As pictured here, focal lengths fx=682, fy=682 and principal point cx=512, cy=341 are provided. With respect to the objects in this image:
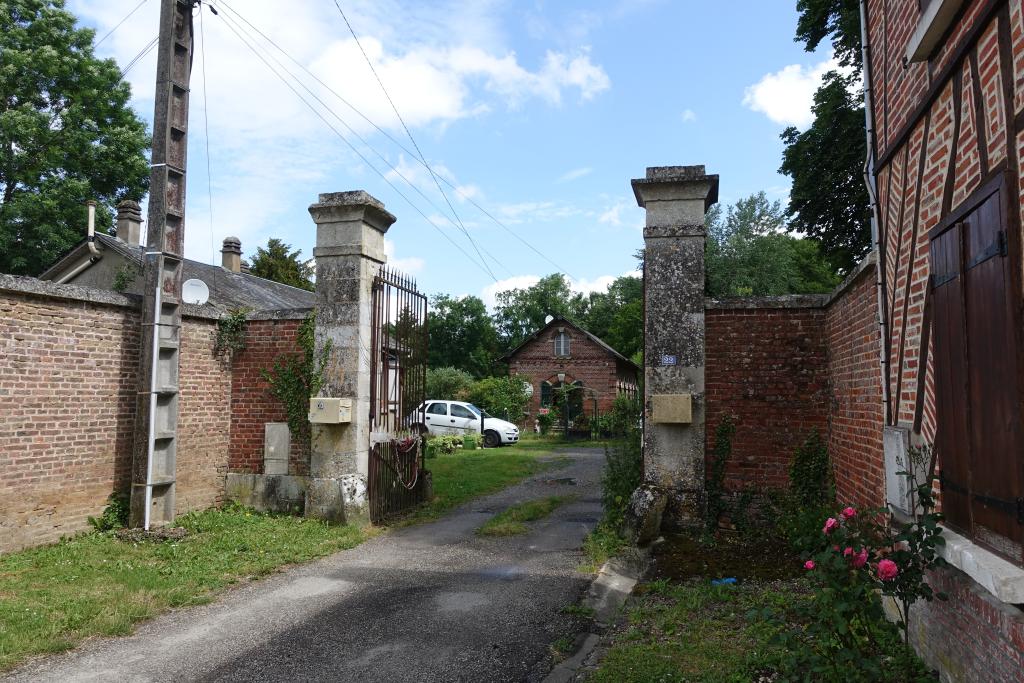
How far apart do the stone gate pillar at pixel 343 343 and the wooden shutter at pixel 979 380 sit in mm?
6448

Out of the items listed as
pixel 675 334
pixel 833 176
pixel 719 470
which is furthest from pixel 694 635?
pixel 833 176

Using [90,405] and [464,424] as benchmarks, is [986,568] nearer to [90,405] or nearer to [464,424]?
[90,405]

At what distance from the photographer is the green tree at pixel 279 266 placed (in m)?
37.8

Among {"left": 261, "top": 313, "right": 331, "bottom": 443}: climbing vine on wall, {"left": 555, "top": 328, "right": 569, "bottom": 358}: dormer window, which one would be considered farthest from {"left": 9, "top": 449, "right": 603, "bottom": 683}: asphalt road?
{"left": 555, "top": 328, "right": 569, "bottom": 358}: dormer window

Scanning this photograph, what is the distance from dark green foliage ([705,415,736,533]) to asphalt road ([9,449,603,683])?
62.5 inches

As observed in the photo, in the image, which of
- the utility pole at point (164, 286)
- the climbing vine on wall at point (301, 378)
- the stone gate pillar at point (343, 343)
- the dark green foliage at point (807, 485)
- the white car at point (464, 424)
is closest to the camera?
the dark green foliage at point (807, 485)

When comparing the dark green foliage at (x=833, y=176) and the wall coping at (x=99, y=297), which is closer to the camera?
the wall coping at (x=99, y=297)

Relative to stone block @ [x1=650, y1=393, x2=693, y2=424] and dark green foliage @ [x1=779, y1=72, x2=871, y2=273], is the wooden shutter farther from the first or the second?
dark green foliage @ [x1=779, y1=72, x2=871, y2=273]

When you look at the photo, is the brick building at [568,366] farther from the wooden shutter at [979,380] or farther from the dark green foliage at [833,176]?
the wooden shutter at [979,380]

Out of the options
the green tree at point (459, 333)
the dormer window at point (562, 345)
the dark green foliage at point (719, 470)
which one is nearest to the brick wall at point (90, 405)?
the dark green foliage at point (719, 470)

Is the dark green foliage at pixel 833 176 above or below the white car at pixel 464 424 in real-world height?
above

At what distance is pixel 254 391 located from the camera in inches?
362

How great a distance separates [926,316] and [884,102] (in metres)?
2.11

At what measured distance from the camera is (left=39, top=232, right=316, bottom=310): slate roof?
17312mm
